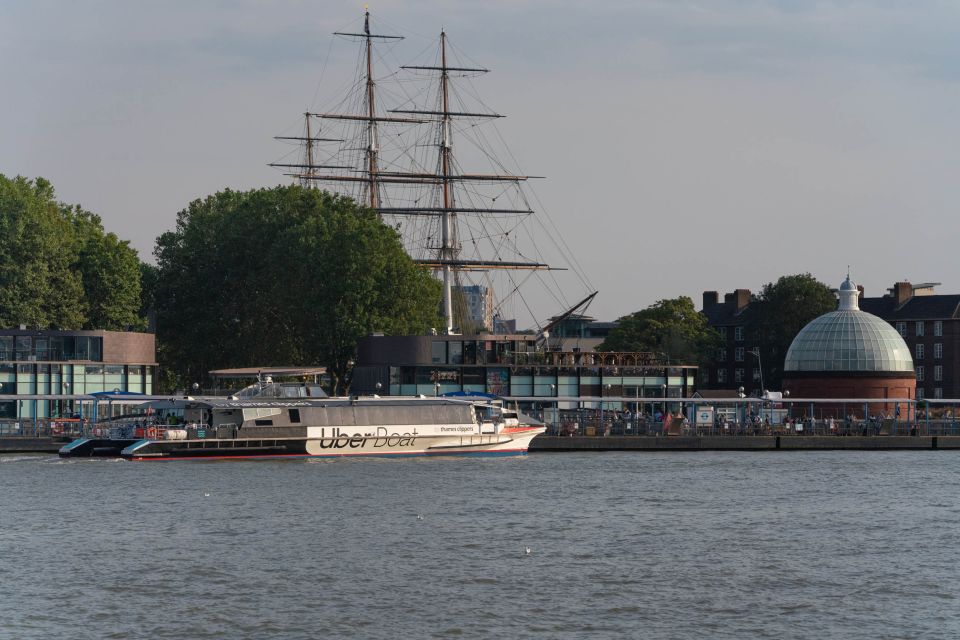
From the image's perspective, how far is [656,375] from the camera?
389 ft

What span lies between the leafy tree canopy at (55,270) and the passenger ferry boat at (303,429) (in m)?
26.6

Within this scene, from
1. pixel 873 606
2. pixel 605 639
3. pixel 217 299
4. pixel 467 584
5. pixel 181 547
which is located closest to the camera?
pixel 605 639

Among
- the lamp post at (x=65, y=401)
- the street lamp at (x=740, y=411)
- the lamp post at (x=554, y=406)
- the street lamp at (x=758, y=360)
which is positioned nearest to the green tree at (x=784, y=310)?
the street lamp at (x=758, y=360)

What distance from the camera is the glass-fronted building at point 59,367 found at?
10525cm

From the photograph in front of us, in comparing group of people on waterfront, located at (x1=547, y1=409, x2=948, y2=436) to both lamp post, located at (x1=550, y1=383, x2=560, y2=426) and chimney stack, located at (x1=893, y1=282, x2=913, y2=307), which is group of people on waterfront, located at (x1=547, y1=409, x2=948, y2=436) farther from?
chimney stack, located at (x1=893, y1=282, x2=913, y2=307)

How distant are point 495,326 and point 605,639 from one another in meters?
96.8

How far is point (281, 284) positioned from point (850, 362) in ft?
168

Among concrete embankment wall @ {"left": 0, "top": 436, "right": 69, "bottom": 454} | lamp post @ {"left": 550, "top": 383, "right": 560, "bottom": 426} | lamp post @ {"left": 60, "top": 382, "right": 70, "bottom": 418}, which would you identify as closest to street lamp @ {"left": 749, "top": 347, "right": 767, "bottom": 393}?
lamp post @ {"left": 550, "top": 383, "right": 560, "bottom": 426}

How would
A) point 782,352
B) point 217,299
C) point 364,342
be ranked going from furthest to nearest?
1. point 782,352
2. point 217,299
3. point 364,342

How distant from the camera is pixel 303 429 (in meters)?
91.4

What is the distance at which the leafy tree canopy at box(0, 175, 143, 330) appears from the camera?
11894 centimetres

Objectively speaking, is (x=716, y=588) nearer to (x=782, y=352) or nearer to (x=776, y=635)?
(x=776, y=635)

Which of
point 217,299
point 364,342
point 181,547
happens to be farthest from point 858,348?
point 181,547

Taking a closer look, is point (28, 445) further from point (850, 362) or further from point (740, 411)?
point (850, 362)
